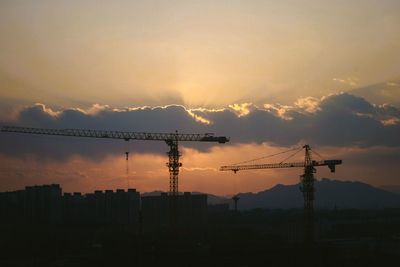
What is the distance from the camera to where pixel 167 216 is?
103 metres

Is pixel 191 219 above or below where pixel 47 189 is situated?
below

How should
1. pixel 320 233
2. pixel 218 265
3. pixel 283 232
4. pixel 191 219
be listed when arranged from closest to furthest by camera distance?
pixel 218 265 < pixel 283 232 < pixel 320 233 < pixel 191 219

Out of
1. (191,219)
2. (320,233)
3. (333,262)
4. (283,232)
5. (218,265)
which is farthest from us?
(191,219)

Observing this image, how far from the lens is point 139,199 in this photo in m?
103

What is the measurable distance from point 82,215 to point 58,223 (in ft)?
28.7

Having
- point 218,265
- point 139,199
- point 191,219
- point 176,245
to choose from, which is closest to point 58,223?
point 139,199

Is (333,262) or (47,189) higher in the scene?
(47,189)

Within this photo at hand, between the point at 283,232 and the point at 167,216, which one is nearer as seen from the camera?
the point at 283,232

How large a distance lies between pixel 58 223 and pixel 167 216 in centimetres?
2290

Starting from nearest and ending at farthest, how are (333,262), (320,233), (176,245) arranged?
(333,262) < (176,245) < (320,233)

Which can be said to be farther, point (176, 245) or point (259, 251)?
point (176, 245)

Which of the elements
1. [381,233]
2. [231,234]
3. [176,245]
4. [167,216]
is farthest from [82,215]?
[381,233]

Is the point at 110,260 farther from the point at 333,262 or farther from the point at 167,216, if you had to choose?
the point at 167,216

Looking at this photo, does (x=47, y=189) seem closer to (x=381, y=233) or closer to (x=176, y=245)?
(x=176, y=245)
